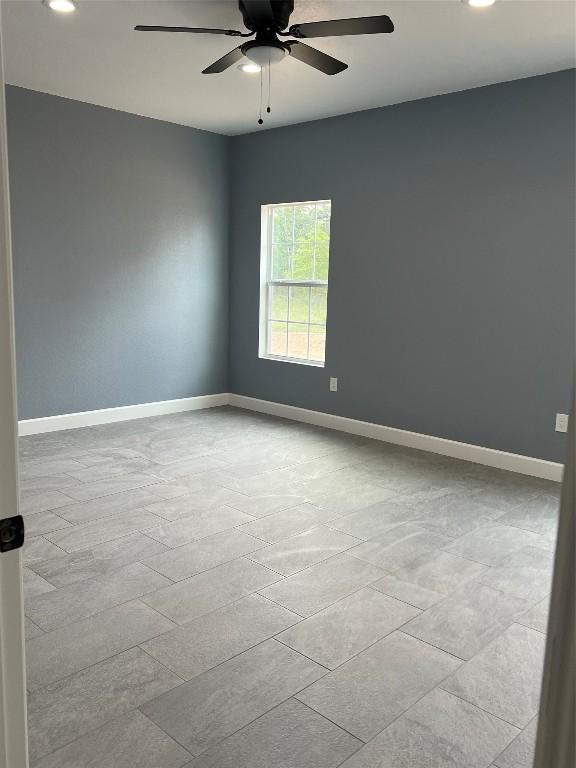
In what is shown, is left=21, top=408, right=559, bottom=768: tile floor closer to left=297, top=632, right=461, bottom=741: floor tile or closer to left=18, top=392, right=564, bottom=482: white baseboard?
left=297, top=632, right=461, bottom=741: floor tile

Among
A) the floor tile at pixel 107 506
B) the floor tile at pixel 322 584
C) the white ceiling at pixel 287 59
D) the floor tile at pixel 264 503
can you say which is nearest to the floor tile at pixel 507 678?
the floor tile at pixel 322 584

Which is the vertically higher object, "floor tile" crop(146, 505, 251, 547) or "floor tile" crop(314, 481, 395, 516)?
"floor tile" crop(314, 481, 395, 516)

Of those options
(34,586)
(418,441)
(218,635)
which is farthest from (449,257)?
(34,586)

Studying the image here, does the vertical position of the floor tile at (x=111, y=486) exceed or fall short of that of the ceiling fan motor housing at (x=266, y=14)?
it falls short

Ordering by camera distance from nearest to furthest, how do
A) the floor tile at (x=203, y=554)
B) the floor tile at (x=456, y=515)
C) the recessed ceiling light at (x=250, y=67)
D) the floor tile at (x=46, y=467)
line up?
the floor tile at (x=203, y=554)
the floor tile at (x=456, y=515)
the recessed ceiling light at (x=250, y=67)
the floor tile at (x=46, y=467)

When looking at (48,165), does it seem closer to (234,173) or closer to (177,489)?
(234,173)

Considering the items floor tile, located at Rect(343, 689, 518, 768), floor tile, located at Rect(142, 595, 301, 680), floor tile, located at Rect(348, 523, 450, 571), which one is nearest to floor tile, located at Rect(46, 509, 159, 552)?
floor tile, located at Rect(142, 595, 301, 680)

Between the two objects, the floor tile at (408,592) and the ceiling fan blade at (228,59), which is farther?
the ceiling fan blade at (228,59)

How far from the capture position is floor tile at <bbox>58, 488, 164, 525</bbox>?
139 inches

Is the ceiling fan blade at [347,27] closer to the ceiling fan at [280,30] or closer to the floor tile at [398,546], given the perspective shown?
the ceiling fan at [280,30]

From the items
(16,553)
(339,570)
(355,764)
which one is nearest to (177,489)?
(339,570)

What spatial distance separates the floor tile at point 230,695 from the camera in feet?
6.28

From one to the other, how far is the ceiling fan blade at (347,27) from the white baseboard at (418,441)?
9.59 ft

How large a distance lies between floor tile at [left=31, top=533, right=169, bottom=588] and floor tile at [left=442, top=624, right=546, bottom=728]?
5.06ft
